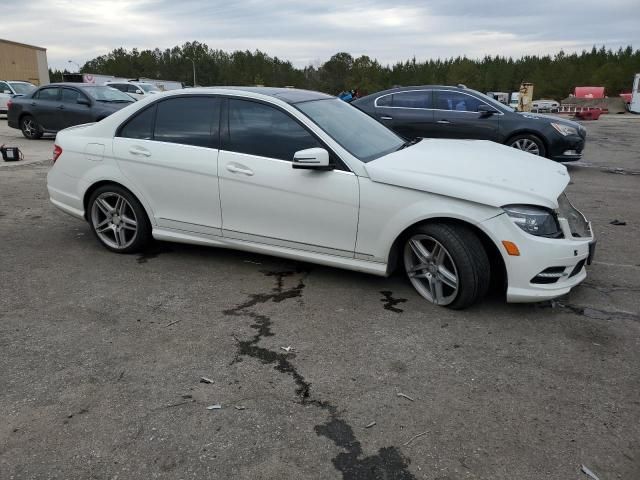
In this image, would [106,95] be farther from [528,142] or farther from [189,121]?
[189,121]

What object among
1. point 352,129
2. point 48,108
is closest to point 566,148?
point 352,129

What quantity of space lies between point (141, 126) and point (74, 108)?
33.9 ft

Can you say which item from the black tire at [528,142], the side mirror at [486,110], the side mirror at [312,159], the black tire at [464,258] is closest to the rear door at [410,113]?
the side mirror at [486,110]

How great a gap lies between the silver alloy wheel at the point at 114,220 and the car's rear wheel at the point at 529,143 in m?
7.28

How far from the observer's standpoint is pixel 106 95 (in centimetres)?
1425

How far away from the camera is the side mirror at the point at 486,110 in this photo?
9.87 m

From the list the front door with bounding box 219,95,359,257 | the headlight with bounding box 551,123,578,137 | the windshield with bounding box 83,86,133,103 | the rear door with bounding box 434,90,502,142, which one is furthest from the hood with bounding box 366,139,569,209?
the windshield with bounding box 83,86,133,103

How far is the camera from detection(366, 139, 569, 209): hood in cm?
374

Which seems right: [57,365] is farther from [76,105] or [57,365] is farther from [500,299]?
[76,105]

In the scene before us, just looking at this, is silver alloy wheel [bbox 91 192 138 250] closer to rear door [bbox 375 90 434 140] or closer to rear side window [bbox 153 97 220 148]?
rear side window [bbox 153 97 220 148]

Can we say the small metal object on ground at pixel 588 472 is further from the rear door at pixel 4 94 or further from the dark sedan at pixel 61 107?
the rear door at pixel 4 94

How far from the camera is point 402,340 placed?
3.57 meters

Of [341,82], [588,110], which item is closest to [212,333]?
[588,110]

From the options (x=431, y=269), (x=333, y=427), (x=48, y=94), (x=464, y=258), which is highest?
(x=48, y=94)
